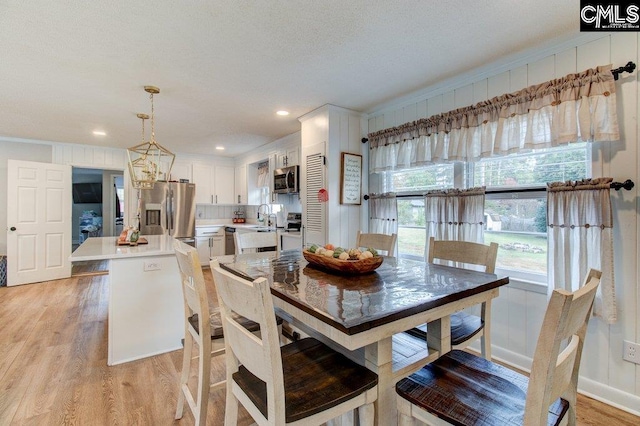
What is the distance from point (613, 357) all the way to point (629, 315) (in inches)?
11.5

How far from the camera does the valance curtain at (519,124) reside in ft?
6.07

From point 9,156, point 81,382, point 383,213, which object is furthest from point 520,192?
point 9,156

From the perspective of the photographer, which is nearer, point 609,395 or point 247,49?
point 609,395

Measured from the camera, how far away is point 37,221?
15.6ft

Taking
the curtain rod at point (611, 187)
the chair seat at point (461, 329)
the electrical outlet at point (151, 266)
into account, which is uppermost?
the curtain rod at point (611, 187)

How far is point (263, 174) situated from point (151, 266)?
364cm

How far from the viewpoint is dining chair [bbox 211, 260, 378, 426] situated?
0.90 meters

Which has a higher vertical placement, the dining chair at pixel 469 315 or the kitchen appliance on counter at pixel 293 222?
the kitchen appliance on counter at pixel 293 222

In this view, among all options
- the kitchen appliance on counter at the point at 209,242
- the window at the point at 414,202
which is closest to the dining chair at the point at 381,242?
the window at the point at 414,202

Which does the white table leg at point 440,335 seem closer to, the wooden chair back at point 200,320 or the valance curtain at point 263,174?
the wooden chair back at point 200,320

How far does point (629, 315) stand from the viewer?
182 cm

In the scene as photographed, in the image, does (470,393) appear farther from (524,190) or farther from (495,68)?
(495,68)

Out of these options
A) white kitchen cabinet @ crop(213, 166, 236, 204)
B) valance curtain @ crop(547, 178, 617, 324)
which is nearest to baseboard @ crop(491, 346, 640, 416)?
valance curtain @ crop(547, 178, 617, 324)

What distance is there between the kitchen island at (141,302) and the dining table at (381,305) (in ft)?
4.04
